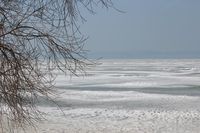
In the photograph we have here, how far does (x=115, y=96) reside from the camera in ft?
84.5

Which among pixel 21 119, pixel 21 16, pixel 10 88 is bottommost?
pixel 21 119

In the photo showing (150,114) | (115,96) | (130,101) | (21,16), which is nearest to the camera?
(21,16)

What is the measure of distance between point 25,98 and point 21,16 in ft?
3.80

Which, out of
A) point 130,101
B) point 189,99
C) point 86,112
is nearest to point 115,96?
point 130,101

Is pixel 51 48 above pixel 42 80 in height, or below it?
above

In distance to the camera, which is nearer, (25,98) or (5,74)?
(5,74)

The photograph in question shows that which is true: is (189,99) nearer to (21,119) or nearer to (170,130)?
(170,130)

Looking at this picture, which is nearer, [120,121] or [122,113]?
[120,121]

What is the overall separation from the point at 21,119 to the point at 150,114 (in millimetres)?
13607

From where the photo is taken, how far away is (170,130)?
49.5 ft

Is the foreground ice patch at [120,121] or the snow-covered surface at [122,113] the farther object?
the snow-covered surface at [122,113]

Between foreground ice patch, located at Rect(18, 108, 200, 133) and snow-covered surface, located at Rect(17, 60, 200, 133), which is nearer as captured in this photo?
foreground ice patch, located at Rect(18, 108, 200, 133)

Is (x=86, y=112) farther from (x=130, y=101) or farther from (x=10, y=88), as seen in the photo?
(x=10, y=88)

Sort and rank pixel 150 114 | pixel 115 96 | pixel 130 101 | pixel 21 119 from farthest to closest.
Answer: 1. pixel 115 96
2. pixel 130 101
3. pixel 150 114
4. pixel 21 119
